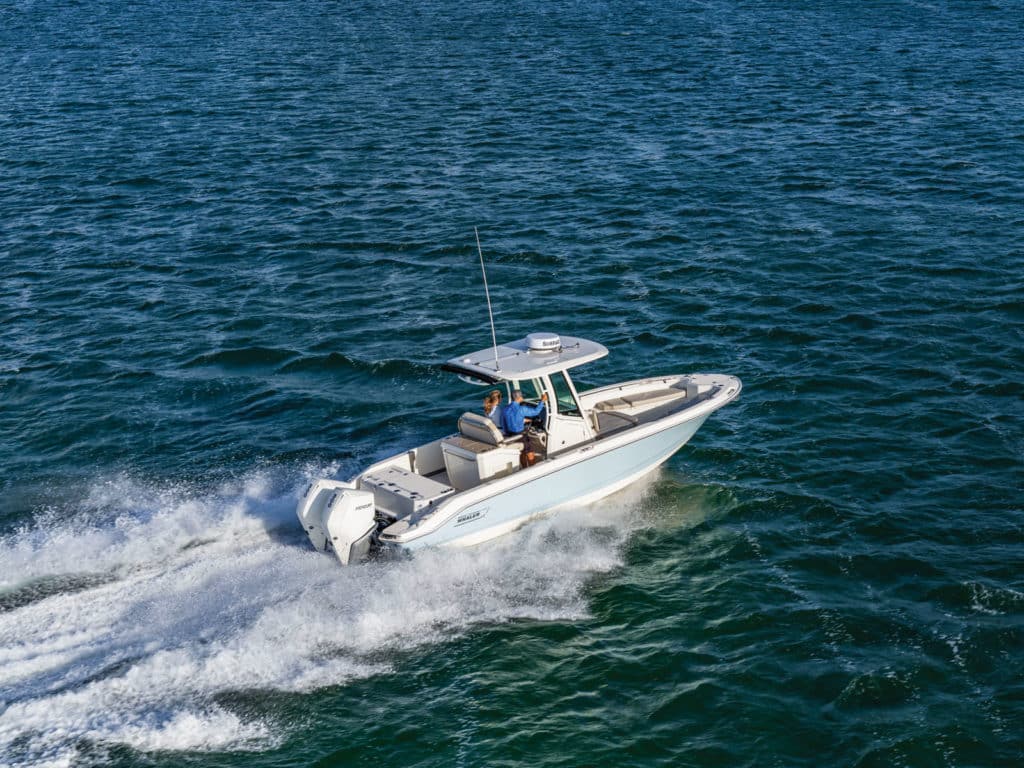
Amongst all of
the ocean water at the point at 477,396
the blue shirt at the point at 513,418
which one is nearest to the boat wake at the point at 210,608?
the ocean water at the point at 477,396

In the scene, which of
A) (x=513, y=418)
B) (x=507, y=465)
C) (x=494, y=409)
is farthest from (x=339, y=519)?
(x=494, y=409)

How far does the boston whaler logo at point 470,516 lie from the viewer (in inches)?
720

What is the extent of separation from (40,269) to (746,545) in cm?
2206

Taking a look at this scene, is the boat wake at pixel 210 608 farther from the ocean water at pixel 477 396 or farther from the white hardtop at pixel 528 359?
the white hardtop at pixel 528 359

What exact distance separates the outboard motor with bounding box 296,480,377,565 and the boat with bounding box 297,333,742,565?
0.05 ft

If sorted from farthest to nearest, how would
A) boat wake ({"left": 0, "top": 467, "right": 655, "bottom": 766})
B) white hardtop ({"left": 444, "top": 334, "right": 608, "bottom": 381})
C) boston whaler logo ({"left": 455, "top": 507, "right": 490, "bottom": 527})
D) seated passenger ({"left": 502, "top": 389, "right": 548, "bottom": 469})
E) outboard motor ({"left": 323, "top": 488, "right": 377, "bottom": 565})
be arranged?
seated passenger ({"left": 502, "top": 389, "right": 548, "bottom": 469}) → white hardtop ({"left": 444, "top": 334, "right": 608, "bottom": 381}) → boston whaler logo ({"left": 455, "top": 507, "right": 490, "bottom": 527}) → outboard motor ({"left": 323, "top": 488, "right": 377, "bottom": 565}) → boat wake ({"left": 0, "top": 467, "right": 655, "bottom": 766})

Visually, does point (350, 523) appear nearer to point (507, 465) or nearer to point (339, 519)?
point (339, 519)

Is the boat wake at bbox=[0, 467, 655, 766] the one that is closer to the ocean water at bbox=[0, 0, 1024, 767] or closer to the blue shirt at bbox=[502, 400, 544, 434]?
the ocean water at bbox=[0, 0, 1024, 767]

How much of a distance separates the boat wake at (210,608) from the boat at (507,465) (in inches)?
16.5

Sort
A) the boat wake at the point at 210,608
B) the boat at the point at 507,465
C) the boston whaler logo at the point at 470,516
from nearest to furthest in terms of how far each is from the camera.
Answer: the boat wake at the point at 210,608, the boat at the point at 507,465, the boston whaler logo at the point at 470,516

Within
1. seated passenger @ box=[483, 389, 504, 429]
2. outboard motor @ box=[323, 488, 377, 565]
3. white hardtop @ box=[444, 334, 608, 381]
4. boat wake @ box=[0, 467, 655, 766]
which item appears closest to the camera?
boat wake @ box=[0, 467, 655, 766]

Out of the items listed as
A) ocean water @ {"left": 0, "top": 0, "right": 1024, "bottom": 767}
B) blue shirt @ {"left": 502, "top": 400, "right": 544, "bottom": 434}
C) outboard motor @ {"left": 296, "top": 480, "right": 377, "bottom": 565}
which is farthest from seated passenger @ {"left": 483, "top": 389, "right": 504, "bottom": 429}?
outboard motor @ {"left": 296, "top": 480, "right": 377, "bottom": 565}

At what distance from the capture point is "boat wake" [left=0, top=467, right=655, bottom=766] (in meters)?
15.0

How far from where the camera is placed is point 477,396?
24984mm
